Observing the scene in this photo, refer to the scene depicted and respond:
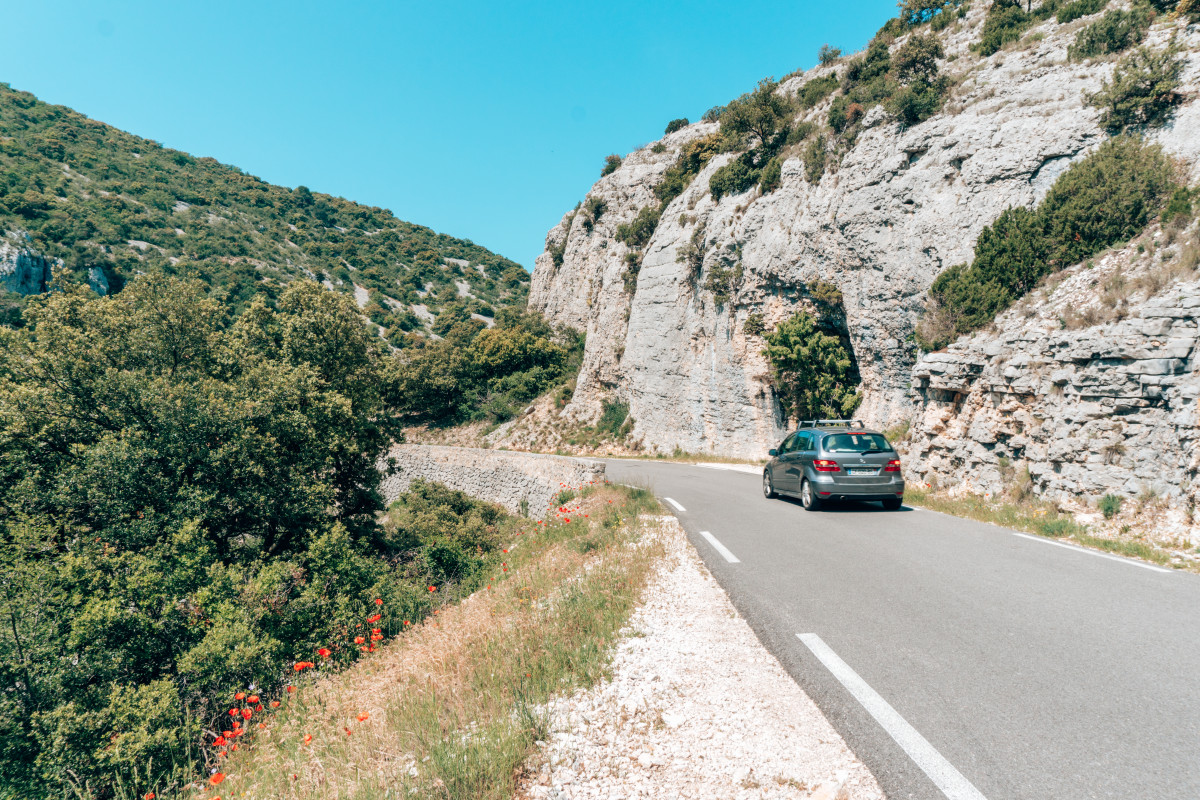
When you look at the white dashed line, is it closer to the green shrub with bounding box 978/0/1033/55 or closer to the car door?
the car door

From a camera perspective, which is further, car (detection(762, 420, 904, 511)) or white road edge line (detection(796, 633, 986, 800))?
A: car (detection(762, 420, 904, 511))

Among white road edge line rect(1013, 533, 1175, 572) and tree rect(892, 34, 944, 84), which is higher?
tree rect(892, 34, 944, 84)

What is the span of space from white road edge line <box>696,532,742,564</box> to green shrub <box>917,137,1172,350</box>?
11446mm

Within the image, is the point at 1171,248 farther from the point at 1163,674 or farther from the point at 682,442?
the point at 682,442

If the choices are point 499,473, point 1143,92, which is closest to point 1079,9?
point 1143,92

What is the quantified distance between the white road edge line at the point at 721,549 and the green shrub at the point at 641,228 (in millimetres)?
36003

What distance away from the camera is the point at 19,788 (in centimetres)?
743

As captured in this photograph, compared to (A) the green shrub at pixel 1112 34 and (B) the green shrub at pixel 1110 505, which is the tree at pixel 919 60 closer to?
(A) the green shrub at pixel 1112 34

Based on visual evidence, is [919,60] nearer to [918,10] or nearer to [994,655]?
[918,10]

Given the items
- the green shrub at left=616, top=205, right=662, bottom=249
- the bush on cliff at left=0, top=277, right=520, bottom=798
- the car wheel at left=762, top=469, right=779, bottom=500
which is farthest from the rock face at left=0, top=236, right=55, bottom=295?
the car wheel at left=762, top=469, right=779, bottom=500

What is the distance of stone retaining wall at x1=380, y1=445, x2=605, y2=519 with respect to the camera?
20359mm

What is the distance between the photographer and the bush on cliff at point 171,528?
8625 mm

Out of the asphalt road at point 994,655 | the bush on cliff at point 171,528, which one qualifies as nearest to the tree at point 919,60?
the asphalt road at point 994,655

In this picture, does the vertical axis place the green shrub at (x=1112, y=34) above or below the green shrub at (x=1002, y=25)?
below
